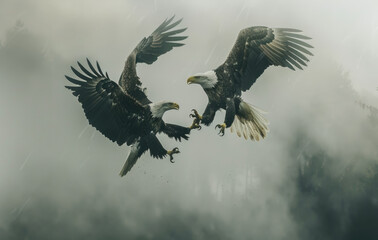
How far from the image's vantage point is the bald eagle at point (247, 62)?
369 inches

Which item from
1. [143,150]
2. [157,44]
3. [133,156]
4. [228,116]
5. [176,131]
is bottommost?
[133,156]

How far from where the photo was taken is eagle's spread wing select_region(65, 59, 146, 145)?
30.1ft

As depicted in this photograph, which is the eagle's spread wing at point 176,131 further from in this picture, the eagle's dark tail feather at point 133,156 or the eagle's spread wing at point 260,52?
the eagle's spread wing at point 260,52

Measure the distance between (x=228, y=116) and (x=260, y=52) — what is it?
4.60ft

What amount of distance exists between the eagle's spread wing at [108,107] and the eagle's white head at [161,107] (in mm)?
182

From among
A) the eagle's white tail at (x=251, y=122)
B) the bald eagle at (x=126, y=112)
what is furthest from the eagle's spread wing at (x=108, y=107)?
the eagle's white tail at (x=251, y=122)

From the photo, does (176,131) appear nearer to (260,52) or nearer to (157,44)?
(260,52)

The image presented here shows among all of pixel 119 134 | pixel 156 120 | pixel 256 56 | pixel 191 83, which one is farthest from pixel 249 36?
pixel 119 134

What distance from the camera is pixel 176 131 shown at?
32.1 ft

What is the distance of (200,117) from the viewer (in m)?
9.02

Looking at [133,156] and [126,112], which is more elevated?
[126,112]

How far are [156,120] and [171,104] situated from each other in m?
0.41

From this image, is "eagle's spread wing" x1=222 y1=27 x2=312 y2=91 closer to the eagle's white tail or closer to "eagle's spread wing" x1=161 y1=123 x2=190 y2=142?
the eagle's white tail

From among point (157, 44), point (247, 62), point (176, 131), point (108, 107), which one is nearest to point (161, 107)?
point (176, 131)
